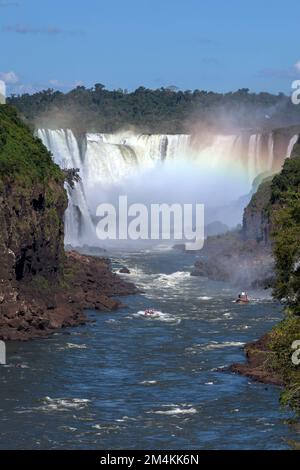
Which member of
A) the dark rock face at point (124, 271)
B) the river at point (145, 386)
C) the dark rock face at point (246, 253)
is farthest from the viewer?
the dark rock face at point (124, 271)

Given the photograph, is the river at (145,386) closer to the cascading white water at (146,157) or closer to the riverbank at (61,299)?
the riverbank at (61,299)

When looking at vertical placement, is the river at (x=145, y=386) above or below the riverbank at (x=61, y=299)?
below

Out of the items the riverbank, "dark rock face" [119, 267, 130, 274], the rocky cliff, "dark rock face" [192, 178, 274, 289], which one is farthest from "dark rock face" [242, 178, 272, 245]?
the rocky cliff

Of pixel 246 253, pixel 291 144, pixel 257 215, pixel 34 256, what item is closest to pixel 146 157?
pixel 291 144

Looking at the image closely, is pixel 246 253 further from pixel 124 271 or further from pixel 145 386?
pixel 145 386

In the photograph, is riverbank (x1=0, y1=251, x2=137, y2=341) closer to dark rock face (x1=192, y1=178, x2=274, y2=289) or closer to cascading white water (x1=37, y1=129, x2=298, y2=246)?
dark rock face (x1=192, y1=178, x2=274, y2=289)

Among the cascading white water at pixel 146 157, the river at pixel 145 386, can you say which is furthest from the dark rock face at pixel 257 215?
the river at pixel 145 386
